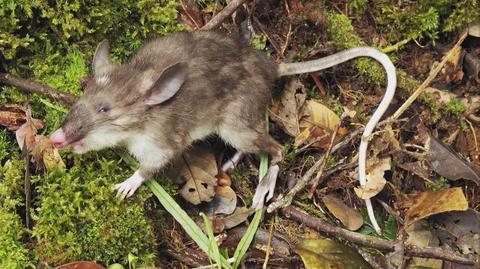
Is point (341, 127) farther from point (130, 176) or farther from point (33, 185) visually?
point (33, 185)

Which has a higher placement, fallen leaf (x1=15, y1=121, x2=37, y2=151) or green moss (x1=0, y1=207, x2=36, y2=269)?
fallen leaf (x1=15, y1=121, x2=37, y2=151)

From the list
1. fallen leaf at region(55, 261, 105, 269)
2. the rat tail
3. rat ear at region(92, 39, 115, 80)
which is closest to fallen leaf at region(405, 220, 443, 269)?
the rat tail

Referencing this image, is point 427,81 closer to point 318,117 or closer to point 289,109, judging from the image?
point 318,117

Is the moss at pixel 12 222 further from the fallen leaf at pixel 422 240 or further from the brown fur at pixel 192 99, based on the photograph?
the fallen leaf at pixel 422 240

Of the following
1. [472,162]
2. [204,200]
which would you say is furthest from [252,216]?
[472,162]

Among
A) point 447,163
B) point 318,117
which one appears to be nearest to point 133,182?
point 318,117

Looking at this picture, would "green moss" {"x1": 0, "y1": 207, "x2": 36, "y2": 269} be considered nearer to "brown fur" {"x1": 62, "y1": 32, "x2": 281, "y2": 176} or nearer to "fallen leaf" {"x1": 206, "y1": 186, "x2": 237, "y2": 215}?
"brown fur" {"x1": 62, "y1": 32, "x2": 281, "y2": 176}
